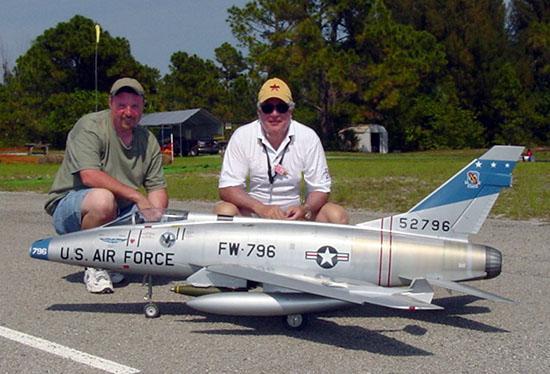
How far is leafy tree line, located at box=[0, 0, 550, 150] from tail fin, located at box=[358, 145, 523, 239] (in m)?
41.9

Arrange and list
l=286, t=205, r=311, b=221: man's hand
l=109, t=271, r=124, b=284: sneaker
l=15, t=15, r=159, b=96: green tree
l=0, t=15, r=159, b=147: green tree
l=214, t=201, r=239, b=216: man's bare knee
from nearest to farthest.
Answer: l=286, t=205, r=311, b=221: man's hand → l=214, t=201, r=239, b=216: man's bare knee → l=109, t=271, r=124, b=284: sneaker → l=0, t=15, r=159, b=147: green tree → l=15, t=15, r=159, b=96: green tree

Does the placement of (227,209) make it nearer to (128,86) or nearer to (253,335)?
(253,335)

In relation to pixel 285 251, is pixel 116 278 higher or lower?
lower

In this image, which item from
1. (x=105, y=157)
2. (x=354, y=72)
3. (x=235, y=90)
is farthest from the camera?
(x=235, y=90)

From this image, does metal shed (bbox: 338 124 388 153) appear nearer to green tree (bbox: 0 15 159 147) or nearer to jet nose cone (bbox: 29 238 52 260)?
green tree (bbox: 0 15 159 147)

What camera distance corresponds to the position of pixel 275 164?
641 centimetres

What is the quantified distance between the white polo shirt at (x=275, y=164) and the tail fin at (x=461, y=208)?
91 centimetres

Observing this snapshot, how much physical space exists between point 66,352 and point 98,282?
182cm

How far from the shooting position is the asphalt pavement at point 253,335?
4598 millimetres

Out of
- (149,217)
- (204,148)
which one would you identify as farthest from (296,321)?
(204,148)

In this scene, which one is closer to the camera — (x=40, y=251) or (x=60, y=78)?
(x=40, y=251)

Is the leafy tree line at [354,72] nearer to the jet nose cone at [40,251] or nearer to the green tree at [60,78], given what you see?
the green tree at [60,78]

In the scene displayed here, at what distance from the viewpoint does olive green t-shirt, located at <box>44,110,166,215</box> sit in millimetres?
6574

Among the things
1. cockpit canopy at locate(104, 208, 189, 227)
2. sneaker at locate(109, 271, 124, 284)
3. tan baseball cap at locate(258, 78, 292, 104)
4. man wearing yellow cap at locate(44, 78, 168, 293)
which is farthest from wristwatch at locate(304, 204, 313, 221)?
sneaker at locate(109, 271, 124, 284)
